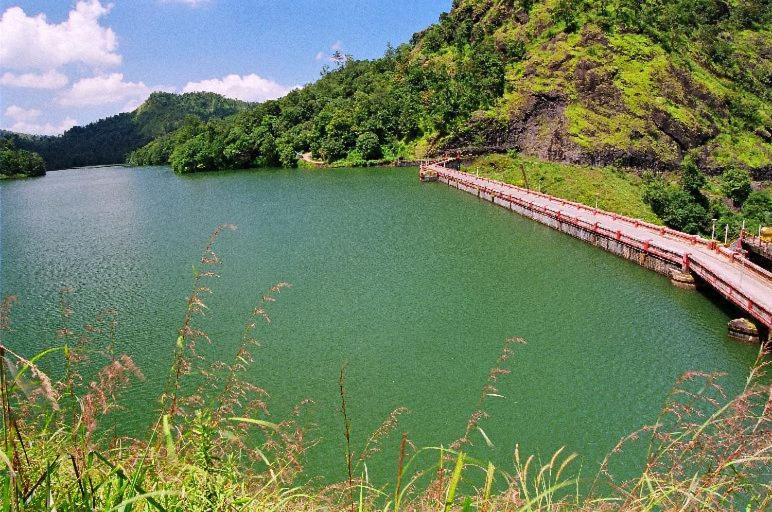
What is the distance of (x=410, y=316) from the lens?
54.6ft

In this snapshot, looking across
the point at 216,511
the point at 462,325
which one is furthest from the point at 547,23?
the point at 216,511

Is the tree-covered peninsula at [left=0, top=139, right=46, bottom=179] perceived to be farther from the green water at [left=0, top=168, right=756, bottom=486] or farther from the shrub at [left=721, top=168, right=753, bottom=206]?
the shrub at [left=721, top=168, right=753, bottom=206]

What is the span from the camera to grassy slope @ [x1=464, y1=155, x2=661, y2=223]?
38.7 metres

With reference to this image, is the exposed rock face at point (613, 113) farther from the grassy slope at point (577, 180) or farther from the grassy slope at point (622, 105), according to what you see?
the grassy slope at point (577, 180)

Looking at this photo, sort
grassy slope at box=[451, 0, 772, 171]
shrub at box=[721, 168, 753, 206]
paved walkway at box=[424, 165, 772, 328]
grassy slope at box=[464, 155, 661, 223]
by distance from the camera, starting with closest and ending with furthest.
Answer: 1. paved walkway at box=[424, 165, 772, 328]
2. grassy slope at box=[464, 155, 661, 223]
3. shrub at box=[721, 168, 753, 206]
4. grassy slope at box=[451, 0, 772, 171]

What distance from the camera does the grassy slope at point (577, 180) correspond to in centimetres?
3872

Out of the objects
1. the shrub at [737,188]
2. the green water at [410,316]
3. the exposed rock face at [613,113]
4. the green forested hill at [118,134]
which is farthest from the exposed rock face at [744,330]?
the green forested hill at [118,134]

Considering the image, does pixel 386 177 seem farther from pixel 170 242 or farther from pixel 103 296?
pixel 103 296

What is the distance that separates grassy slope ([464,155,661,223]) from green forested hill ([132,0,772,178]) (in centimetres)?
315

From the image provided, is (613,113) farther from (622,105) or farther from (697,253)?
(697,253)

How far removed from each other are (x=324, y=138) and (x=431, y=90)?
54.1ft

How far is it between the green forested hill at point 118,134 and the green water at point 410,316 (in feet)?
360

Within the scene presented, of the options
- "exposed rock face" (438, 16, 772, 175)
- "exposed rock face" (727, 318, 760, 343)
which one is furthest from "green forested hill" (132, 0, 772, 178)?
"exposed rock face" (727, 318, 760, 343)

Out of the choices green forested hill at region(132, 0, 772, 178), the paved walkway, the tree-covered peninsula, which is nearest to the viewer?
the paved walkway
